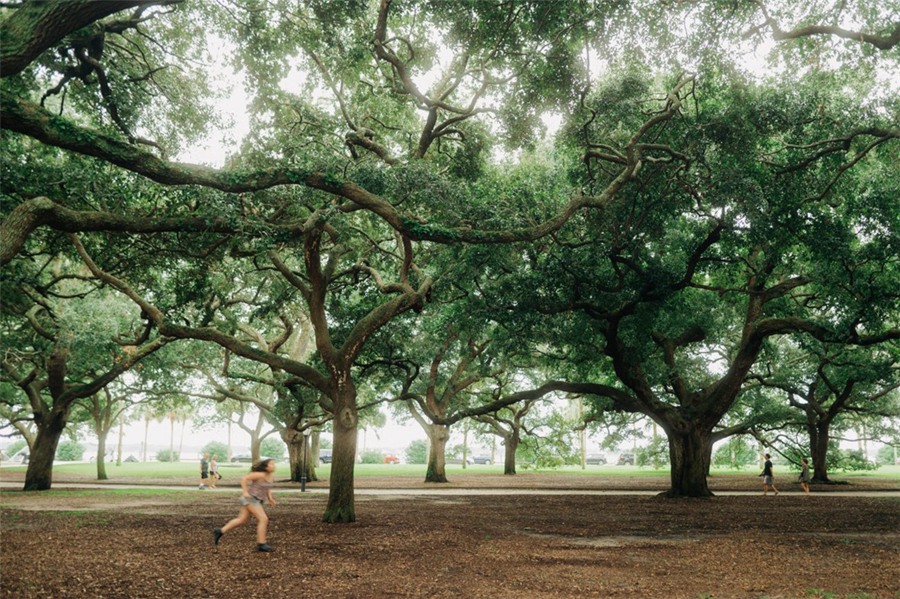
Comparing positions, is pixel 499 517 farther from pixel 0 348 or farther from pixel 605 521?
pixel 0 348

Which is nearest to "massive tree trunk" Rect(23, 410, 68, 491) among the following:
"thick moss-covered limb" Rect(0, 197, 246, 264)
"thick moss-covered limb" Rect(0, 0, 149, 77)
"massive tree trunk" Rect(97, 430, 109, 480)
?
"massive tree trunk" Rect(97, 430, 109, 480)

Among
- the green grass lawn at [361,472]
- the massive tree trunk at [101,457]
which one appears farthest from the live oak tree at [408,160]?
the green grass lawn at [361,472]

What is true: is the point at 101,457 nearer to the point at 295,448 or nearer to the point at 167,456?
the point at 295,448

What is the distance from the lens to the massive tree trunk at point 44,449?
24.2 metres

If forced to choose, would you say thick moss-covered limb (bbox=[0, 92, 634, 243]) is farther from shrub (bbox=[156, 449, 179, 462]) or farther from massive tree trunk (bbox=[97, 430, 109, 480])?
Result: shrub (bbox=[156, 449, 179, 462])

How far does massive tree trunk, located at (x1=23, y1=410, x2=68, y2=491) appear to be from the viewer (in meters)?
24.2

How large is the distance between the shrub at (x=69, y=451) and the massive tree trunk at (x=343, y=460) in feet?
259

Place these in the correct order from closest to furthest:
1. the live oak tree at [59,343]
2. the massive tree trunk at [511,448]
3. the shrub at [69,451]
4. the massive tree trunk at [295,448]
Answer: the live oak tree at [59,343]
the massive tree trunk at [295,448]
the massive tree trunk at [511,448]
the shrub at [69,451]

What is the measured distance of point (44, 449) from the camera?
24.7 meters

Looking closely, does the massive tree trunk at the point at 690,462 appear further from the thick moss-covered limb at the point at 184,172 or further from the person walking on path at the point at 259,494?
the person walking on path at the point at 259,494

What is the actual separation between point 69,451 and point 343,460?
82.2m

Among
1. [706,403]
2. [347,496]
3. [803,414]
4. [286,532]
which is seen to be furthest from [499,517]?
[803,414]

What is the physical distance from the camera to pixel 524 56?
44.1ft

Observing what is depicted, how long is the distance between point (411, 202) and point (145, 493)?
Answer: 1834cm
